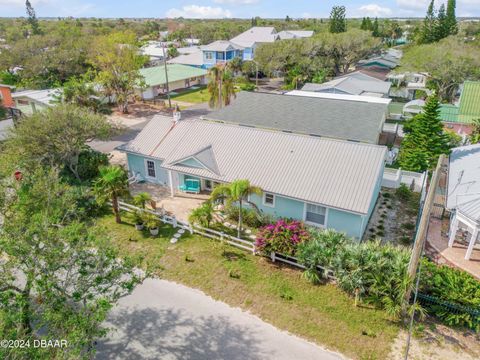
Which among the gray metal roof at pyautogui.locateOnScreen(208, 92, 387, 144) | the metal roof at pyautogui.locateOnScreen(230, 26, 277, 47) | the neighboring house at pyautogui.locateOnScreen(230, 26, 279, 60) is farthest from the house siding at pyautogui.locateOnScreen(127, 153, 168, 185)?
the metal roof at pyautogui.locateOnScreen(230, 26, 277, 47)

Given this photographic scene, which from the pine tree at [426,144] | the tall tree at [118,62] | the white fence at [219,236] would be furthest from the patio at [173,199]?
the tall tree at [118,62]

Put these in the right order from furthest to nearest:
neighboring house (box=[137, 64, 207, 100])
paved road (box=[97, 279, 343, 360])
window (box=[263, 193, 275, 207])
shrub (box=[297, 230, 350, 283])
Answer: neighboring house (box=[137, 64, 207, 100]) → window (box=[263, 193, 275, 207]) → shrub (box=[297, 230, 350, 283]) → paved road (box=[97, 279, 343, 360])

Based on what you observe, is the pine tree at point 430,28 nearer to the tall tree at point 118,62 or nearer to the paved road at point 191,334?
the tall tree at point 118,62

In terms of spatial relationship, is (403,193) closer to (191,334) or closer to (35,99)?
(191,334)

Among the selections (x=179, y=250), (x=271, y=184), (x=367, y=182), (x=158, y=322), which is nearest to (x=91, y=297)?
(x=158, y=322)

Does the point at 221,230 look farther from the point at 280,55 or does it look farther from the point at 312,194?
the point at 280,55

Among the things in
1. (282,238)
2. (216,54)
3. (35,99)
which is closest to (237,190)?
(282,238)

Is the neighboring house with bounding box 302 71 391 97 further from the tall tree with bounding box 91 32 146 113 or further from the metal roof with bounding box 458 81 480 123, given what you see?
the tall tree with bounding box 91 32 146 113
